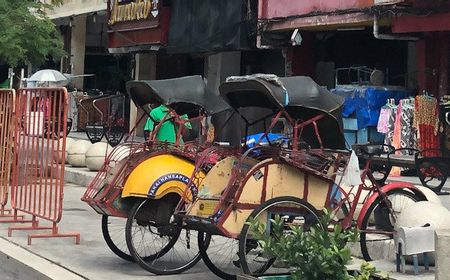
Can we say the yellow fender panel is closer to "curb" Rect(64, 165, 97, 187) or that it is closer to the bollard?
the bollard

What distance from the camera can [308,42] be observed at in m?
21.2

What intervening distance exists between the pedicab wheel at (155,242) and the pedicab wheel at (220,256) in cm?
17

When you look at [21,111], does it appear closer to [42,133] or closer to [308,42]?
[42,133]

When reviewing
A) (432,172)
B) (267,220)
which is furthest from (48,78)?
(267,220)

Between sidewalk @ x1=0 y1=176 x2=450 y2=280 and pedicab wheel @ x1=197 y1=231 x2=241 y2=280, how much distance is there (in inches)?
4.5

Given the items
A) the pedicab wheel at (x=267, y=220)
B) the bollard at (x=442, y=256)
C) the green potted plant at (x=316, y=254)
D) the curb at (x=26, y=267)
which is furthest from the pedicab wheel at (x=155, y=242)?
the bollard at (x=442, y=256)

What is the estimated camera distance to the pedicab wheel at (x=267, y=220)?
22.1 feet

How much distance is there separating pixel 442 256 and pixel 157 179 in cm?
309

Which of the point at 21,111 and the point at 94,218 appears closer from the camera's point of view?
the point at 21,111

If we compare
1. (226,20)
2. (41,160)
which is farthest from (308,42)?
(41,160)

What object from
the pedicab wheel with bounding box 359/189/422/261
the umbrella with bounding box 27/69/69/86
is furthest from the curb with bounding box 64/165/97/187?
the umbrella with bounding box 27/69/69/86

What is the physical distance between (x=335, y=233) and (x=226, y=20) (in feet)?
51.8

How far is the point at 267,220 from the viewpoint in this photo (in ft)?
22.4

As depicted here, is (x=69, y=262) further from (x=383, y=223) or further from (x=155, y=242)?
(x=383, y=223)
